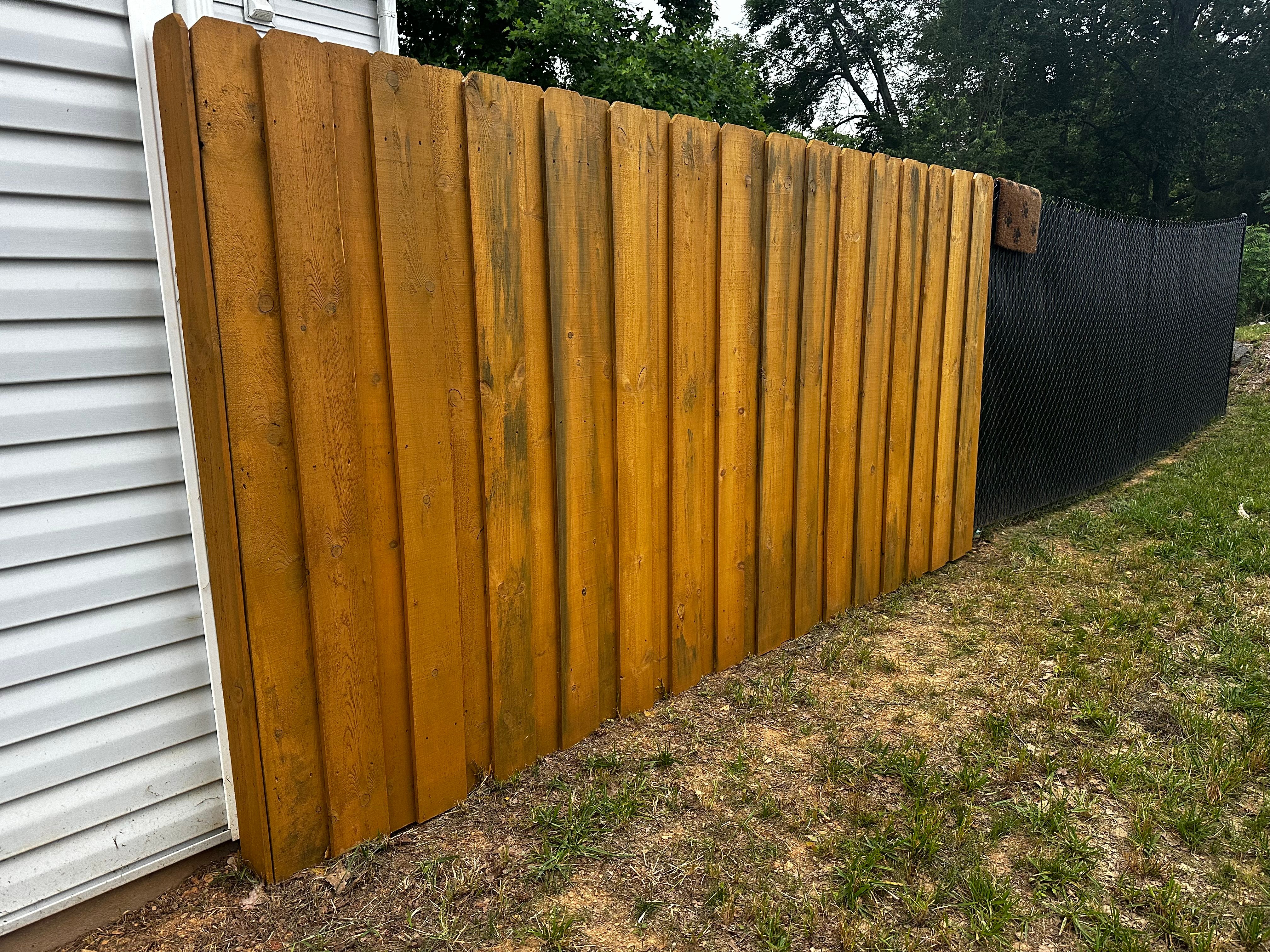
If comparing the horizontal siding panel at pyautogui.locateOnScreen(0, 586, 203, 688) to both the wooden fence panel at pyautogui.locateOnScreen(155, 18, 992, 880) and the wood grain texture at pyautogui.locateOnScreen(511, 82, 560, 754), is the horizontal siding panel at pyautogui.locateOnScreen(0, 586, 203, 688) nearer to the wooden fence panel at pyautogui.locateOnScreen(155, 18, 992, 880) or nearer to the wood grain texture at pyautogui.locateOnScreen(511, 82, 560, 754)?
the wooden fence panel at pyautogui.locateOnScreen(155, 18, 992, 880)

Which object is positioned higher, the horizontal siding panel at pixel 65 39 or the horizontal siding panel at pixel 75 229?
the horizontal siding panel at pixel 65 39

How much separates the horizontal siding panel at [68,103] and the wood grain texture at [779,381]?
196 centimetres

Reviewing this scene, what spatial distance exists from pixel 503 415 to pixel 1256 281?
743 inches

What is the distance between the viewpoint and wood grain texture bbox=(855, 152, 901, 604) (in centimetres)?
354

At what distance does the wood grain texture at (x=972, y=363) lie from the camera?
4.24 meters

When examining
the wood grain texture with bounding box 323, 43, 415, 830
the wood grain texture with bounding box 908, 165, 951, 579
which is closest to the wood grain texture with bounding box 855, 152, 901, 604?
the wood grain texture with bounding box 908, 165, 951, 579

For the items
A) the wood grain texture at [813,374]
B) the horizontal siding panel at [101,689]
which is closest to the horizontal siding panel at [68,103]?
the horizontal siding panel at [101,689]

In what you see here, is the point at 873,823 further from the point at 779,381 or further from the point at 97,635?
the point at 97,635

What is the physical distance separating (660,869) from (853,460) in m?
2.07

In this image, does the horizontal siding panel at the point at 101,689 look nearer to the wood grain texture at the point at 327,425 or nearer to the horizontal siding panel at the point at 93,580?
the horizontal siding panel at the point at 93,580

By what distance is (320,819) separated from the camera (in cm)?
202

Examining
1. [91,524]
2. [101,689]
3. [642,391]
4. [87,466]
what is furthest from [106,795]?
[642,391]

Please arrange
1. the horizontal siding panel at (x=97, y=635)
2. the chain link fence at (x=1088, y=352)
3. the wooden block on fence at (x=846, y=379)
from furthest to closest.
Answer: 1. the chain link fence at (x=1088, y=352)
2. the wooden block on fence at (x=846, y=379)
3. the horizontal siding panel at (x=97, y=635)

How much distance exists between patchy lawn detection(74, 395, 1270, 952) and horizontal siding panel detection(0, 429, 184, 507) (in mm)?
971
